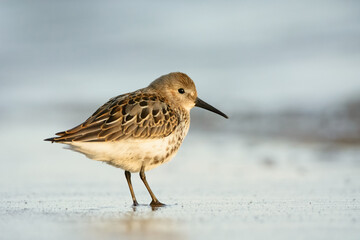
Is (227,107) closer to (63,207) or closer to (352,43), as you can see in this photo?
(352,43)

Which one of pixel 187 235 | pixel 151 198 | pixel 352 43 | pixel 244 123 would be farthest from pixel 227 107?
pixel 187 235

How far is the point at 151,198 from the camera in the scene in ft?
21.4

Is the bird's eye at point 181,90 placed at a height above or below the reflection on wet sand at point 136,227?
above

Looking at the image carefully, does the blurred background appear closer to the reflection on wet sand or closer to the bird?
the reflection on wet sand

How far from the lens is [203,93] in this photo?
13156mm

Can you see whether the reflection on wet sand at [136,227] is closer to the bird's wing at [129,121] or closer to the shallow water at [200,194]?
the shallow water at [200,194]

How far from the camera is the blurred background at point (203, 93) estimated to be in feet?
22.2

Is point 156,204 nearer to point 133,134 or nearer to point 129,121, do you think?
point 133,134

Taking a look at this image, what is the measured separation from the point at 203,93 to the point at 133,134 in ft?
23.2

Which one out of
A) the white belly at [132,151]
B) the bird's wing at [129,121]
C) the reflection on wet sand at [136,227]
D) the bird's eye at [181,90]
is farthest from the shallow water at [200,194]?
the bird's eye at [181,90]

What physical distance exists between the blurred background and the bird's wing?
68cm

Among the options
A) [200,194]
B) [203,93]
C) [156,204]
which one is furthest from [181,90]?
[203,93]

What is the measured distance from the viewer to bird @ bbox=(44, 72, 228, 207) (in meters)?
5.93

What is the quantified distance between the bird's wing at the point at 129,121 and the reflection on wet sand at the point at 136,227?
946 millimetres
